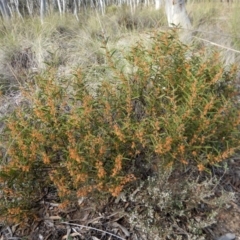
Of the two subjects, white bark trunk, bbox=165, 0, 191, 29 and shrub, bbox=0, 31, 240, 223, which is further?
white bark trunk, bbox=165, 0, 191, 29

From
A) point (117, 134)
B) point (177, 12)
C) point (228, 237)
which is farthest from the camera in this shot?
point (177, 12)

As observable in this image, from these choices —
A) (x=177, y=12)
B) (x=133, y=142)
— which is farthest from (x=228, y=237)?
(x=177, y=12)

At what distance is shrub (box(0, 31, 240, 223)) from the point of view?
1660mm

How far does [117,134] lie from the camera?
5.38 feet

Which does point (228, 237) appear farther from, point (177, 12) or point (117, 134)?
point (177, 12)

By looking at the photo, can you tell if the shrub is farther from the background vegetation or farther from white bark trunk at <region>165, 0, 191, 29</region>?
white bark trunk at <region>165, 0, 191, 29</region>

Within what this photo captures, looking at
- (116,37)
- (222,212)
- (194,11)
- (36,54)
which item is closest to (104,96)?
(222,212)

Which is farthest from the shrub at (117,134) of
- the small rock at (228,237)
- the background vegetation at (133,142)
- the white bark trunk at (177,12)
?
the white bark trunk at (177,12)

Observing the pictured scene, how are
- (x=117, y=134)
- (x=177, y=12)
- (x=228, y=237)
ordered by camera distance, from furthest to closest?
1. (x=177, y=12)
2. (x=228, y=237)
3. (x=117, y=134)

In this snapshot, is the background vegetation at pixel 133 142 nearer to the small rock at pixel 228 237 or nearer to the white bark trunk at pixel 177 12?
the small rock at pixel 228 237

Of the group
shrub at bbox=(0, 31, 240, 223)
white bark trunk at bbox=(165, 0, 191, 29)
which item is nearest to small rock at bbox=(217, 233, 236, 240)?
shrub at bbox=(0, 31, 240, 223)

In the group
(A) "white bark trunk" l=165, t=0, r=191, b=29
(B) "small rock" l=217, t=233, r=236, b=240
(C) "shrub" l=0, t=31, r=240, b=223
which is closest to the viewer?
(C) "shrub" l=0, t=31, r=240, b=223

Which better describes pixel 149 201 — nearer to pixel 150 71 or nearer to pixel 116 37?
pixel 150 71

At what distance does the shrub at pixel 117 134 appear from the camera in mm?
1660
